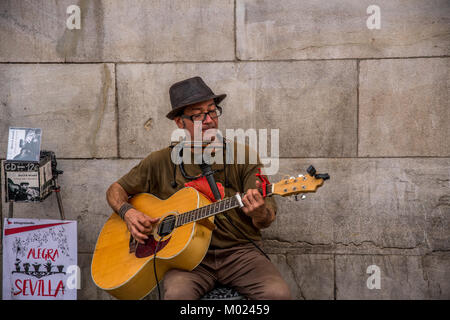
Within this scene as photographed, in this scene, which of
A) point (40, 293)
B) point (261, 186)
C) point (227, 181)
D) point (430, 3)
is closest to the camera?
point (261, 186)

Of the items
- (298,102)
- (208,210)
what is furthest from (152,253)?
(298,102)

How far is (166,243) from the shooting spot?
2500 mm

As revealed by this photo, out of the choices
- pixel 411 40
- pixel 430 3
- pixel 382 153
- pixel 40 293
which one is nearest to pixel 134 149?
pixel 40 293

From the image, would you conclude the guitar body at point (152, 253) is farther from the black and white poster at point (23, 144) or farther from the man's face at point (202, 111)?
the black and white poster at point (23, 144)

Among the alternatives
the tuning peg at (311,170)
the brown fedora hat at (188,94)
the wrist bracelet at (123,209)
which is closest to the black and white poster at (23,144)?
the wrist bracelet at (123,209)

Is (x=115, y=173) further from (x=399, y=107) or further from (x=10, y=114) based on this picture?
(x=399, y=107)

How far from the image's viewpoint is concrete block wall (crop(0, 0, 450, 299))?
10.7 feet

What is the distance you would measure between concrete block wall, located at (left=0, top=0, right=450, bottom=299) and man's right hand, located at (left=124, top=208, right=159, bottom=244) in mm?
855

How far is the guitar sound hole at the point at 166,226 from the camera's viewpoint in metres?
2.55

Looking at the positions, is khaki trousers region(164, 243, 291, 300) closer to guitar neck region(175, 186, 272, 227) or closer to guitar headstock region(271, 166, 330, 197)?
guitar neck region(175, 186, 272, 227)

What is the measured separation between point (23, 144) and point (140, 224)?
121 cm

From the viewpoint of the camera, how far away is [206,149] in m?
2.77

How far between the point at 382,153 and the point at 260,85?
1.18 metres

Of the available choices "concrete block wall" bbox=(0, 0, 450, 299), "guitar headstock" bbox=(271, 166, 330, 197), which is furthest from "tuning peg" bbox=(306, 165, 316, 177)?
"concrete block wall" bbox=(0, 0, 450, 299)
